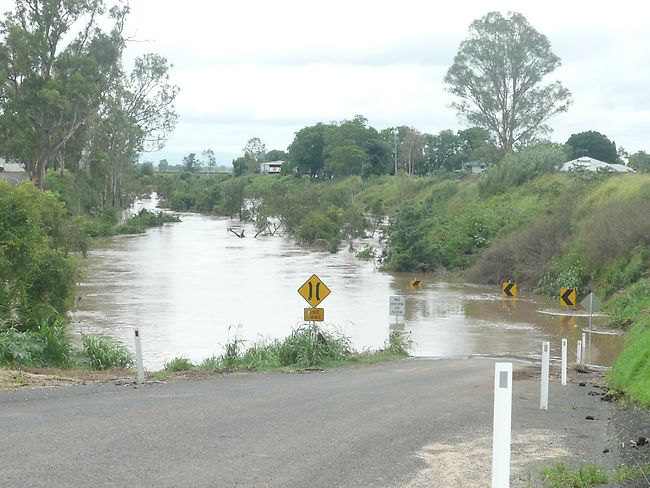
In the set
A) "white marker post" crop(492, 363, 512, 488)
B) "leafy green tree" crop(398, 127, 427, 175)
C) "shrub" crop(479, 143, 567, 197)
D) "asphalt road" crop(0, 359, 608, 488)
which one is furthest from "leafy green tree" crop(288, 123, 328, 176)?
"white marker post" crop(492, 363, 512, 488)

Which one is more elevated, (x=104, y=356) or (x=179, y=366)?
(x=104, y=356)

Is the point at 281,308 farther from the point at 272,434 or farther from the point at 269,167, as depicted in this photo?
the point at 269,167

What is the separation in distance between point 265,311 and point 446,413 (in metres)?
23.6

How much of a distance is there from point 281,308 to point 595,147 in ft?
292

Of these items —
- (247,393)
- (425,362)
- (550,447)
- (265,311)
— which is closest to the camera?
(550,447)

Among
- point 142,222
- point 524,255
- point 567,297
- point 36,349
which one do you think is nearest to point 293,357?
point 36,349

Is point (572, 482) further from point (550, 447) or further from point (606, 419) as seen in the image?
point (606, 419)

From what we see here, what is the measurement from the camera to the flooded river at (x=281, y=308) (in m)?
27.4

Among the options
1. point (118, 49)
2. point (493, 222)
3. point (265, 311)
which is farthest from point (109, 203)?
point (265, 311)

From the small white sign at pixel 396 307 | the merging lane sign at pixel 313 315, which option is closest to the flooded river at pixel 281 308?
the small white sign at pixel 396 307

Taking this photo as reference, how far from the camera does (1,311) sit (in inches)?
840

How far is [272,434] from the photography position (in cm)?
923

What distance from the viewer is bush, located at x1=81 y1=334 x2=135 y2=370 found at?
17.2 meters

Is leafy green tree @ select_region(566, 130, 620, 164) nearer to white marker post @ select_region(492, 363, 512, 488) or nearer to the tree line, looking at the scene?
the tree line
